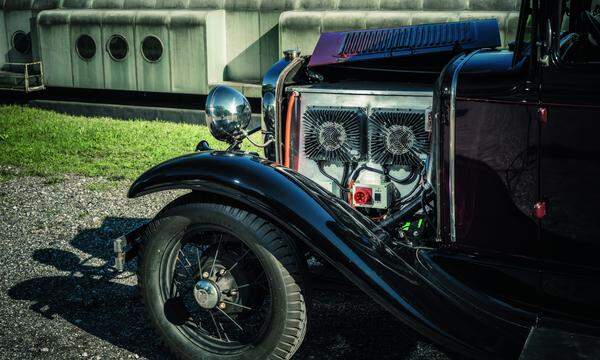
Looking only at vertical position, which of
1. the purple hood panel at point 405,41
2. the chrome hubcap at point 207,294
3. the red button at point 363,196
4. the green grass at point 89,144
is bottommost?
the green grass at point 89,144

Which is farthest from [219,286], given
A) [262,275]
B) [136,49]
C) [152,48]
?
[136,49]

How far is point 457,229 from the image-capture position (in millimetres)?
3494

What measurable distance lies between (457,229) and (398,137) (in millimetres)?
953

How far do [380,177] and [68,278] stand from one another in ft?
7.53

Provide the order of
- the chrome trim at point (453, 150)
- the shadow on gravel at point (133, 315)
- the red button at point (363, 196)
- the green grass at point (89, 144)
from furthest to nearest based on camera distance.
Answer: the green grass at point (89, 144)
the red button at point (363, 196)
the shadow on gravel at point (133, 315)
the chrome trim at point (453, 150)

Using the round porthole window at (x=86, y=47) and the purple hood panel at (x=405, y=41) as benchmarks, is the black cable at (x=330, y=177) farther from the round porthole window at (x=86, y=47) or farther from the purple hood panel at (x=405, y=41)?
the round porthole window at (x=86, y=47)

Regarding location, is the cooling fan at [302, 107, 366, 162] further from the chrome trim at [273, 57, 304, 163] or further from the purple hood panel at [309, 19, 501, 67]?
the purple hood panel at [309, 19, 501, 67]

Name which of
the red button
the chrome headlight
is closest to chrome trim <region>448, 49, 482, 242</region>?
the red button

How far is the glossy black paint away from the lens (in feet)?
10.2

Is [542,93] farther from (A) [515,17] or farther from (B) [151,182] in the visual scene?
(A) [515,17]

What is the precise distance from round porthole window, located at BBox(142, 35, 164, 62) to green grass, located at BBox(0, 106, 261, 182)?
119 cm

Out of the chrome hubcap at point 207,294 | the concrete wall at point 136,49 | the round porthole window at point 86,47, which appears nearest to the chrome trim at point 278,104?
the chrome hubcap at point 207,294

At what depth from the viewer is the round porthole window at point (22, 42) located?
13508 mm

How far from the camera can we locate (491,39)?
439 centimetres
